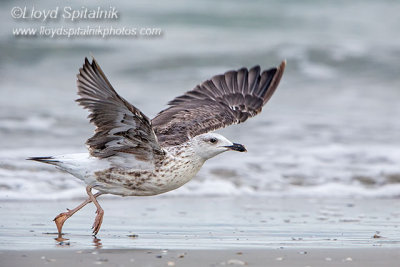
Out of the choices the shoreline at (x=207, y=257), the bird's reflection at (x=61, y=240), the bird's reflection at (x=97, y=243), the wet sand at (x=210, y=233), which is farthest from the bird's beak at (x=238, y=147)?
the bird's reflection at (x=61, y=240)

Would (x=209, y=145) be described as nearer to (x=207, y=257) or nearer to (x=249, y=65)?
(x=207, y=257)

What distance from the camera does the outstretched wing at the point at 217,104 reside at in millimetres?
8125

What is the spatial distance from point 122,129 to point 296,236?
1762mm

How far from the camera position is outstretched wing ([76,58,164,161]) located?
6312 millimetres

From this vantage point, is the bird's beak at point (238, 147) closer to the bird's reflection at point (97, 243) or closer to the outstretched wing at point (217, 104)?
the outstretched wing at point (217, 104)

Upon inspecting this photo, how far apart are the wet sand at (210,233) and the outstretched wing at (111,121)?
28.6 inches

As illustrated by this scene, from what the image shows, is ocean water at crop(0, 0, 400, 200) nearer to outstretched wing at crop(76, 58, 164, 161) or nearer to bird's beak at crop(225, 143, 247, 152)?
outstretched wing at crop(76, 58, 164, 161)

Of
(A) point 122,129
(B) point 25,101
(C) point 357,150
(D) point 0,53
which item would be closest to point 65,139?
(B) point 25,101

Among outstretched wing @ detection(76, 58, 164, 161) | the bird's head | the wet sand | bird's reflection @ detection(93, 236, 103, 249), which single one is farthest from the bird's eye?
bird's reflection @ detection(93, 236, 103, 249)

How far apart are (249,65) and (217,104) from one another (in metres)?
9.59

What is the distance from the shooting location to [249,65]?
731 inches

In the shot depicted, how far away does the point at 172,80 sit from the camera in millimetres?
16938

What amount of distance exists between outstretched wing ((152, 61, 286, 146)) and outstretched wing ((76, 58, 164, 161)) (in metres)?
0.64

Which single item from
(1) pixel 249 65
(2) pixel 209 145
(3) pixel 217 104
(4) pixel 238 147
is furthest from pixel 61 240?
(1) pixel 249 65
